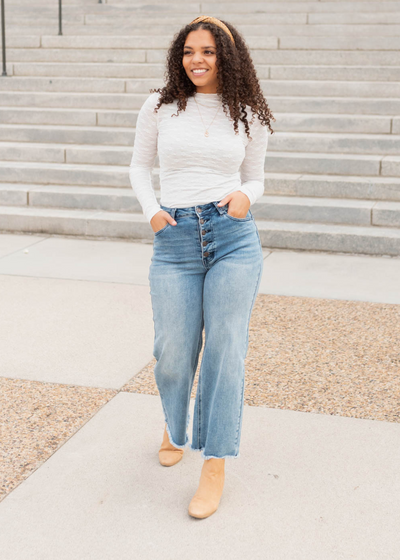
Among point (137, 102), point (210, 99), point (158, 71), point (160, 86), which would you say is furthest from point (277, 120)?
point (210, 99)

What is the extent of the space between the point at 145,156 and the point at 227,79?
→ 0.44m

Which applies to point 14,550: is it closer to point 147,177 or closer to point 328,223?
point 147,177

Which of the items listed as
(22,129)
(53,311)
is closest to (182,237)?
(53,311)

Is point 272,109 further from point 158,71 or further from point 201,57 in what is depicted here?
point 201,57

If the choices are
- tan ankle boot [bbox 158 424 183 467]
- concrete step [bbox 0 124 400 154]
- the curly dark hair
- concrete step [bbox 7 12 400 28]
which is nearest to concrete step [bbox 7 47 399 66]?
concrete step [bbox 7 12 400 28]

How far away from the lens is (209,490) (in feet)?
9.40

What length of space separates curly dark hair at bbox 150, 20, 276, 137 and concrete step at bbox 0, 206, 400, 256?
4109mm

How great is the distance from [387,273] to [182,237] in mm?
3838

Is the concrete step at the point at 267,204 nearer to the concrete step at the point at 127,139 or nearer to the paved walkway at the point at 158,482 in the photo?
the concrete step at the point at 127,139

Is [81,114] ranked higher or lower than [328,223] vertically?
higher

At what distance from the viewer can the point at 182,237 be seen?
2799 millimetres

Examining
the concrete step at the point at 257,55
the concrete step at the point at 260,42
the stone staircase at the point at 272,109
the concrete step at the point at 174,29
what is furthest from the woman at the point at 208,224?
the concrete step at the point at 174,29

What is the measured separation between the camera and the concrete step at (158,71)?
9242 mm

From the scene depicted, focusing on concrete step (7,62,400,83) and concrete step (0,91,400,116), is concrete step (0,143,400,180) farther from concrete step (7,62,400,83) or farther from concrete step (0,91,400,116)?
concrete step (7,62,400,83)
